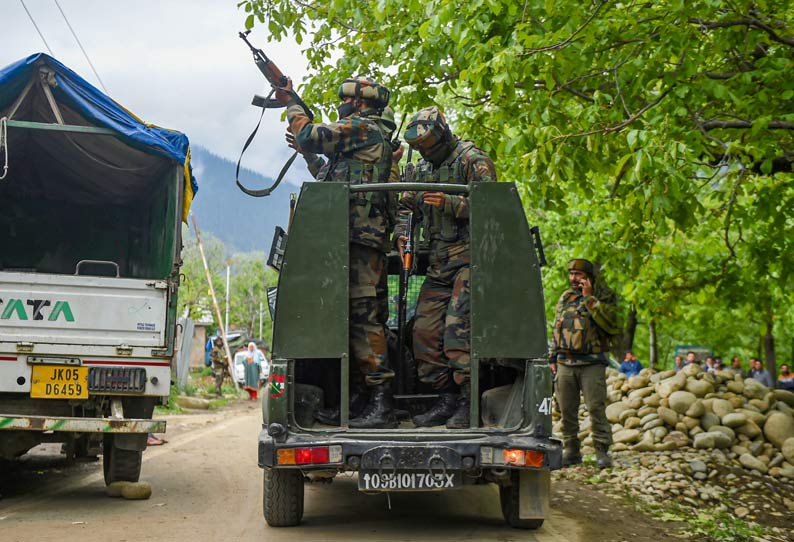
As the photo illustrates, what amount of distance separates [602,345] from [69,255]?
18.8ft

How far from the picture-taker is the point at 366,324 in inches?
246

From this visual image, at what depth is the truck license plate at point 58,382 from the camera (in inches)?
279

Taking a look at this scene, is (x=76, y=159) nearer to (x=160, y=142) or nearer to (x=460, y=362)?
(x=160, y=142)

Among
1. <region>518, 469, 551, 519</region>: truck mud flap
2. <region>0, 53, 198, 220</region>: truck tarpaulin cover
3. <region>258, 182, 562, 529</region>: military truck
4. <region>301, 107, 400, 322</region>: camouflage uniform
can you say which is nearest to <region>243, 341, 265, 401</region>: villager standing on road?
<region>0, 53, 198, 220</region>: truck tarpaulin cover

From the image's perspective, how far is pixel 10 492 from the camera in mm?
7773

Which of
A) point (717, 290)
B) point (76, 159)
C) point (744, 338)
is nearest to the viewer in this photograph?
point (76, 159)

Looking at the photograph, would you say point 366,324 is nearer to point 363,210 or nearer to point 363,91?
point 363,210

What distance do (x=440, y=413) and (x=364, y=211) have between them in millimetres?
1507

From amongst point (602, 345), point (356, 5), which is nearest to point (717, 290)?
point (602, 345)

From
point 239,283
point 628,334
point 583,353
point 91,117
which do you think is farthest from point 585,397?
point 239,283

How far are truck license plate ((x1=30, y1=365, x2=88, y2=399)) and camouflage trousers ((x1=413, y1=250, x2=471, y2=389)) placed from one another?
270 cm

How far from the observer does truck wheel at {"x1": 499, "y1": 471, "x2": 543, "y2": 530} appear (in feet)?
20.1

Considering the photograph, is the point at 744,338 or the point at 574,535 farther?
the point at 744,338

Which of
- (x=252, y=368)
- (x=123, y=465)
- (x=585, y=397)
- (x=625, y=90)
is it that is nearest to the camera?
(x=123, y=465)
